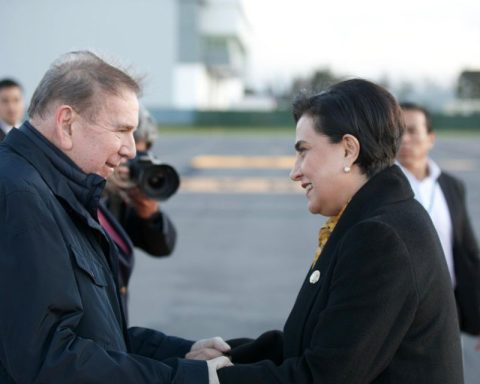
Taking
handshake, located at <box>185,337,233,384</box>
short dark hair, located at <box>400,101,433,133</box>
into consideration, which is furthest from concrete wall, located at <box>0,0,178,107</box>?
handshake, located at <box>185,337,233,384</box>

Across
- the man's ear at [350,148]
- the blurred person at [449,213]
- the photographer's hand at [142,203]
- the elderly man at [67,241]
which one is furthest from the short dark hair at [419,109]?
the elderly man at [67,241]

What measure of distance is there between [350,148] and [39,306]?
0.95m

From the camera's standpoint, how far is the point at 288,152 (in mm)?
28078

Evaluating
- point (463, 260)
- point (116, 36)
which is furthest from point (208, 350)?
point (116, 36)

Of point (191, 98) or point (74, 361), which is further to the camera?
point (191, 98)

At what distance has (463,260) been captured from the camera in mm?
3877

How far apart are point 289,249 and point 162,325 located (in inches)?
137

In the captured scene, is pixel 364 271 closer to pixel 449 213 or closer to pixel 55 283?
pixel 55 283

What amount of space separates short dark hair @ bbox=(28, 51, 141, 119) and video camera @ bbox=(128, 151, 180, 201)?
1.33 m

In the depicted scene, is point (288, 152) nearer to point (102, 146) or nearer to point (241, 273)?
point (241, 273)

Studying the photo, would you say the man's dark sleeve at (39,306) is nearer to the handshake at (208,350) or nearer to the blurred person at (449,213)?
the handshake at (208,350)

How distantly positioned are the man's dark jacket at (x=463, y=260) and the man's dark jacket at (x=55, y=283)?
86.0 inches

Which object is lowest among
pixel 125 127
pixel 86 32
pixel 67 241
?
pixel 67 241

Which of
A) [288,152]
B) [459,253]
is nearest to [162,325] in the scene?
[459,253]
